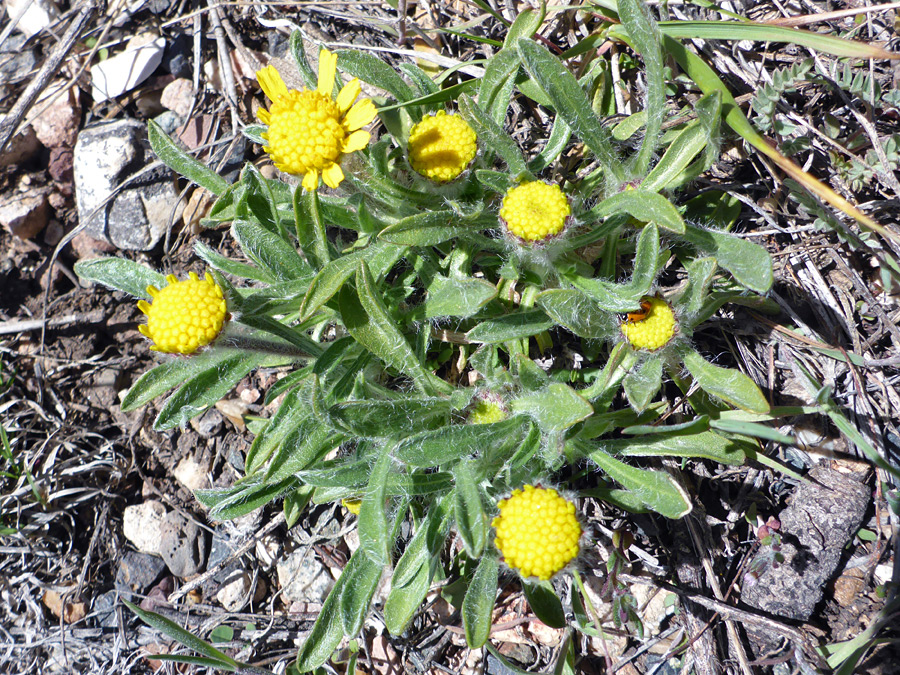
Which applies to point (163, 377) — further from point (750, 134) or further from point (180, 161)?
point (750, 134)

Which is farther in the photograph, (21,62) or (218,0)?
(21,62)

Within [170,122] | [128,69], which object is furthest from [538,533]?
[128,69]

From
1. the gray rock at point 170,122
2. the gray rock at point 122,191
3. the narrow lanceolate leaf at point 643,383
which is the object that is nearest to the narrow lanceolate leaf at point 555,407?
the narrow lanceolate leaf at point 643,383

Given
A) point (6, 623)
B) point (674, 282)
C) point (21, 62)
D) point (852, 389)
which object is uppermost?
point (21, 62)

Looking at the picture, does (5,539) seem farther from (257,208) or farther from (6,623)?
(257,208)

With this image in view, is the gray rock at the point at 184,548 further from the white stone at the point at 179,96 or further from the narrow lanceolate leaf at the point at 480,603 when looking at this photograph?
the white stone at the point at 179,96

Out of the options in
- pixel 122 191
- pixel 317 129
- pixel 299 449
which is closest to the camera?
pixel 317 129

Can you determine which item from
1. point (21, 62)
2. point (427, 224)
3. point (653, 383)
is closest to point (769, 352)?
point (653, 383)
